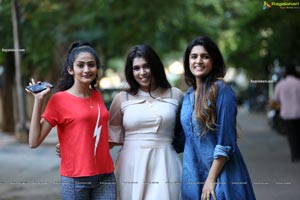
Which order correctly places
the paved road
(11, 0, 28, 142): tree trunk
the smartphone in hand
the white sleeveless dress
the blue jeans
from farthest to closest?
(11, 0, 28, 142): tree trunk → the paved road → the white sleeveless dress → the blue jeans → the smartphone in hand

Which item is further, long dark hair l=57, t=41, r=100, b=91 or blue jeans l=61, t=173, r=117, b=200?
long dark hair l=57, t=41, r=100, b=91

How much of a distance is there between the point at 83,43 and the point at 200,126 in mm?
903

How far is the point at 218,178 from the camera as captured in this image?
308 cm

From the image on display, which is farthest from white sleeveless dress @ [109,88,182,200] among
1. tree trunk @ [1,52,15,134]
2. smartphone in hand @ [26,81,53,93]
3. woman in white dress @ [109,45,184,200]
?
tree trunk @ [1,52,15,134]

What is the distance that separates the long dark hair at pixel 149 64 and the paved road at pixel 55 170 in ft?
1.74

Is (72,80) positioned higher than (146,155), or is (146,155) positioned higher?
(72,80)

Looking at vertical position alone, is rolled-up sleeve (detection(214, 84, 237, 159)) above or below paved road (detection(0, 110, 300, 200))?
above

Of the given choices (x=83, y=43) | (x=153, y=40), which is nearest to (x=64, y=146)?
(x=83, y=43)

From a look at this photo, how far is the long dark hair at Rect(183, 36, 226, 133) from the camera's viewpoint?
3.04m

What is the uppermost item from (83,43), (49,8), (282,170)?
(49,8)

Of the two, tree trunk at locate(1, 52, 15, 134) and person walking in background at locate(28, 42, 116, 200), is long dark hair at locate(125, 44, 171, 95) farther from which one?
tree trunk at locate(1, 52, 15, 134)

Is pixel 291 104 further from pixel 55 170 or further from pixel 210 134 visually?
pixel 210 134

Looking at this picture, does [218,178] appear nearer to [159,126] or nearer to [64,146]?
[159,126]

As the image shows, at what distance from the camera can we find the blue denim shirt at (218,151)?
3020 millimetres
